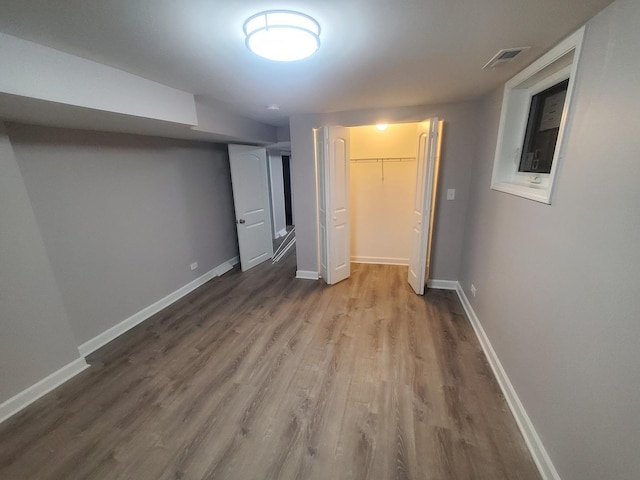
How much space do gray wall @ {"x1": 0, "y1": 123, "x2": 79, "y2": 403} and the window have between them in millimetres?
3347

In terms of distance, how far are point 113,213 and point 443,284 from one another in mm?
3924

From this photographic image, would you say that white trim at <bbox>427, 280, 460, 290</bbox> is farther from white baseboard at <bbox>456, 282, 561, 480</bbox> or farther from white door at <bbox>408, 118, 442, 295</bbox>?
white baseboard at <bbox>456, 282, 561, 480</bbox>

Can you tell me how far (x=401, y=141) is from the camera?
146 inches

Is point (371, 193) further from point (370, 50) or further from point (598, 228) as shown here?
point (598, 228)

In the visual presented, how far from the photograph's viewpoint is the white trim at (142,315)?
7.58ft

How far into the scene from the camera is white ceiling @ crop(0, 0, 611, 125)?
1.02m

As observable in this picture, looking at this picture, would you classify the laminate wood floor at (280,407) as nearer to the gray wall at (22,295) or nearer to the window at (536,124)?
the gray wall at (22,295)

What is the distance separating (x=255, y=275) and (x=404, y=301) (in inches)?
89.6

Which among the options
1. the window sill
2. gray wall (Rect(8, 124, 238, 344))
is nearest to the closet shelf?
the window sill

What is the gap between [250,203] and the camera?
411 cm

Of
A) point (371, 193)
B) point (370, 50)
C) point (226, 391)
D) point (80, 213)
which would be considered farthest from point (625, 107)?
point (80, 213)

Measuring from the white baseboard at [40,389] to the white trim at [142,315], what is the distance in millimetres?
184

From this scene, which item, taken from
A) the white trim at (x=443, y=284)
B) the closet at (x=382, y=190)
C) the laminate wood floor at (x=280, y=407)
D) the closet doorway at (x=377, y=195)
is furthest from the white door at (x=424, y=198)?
the closet at (x=382, y=190)

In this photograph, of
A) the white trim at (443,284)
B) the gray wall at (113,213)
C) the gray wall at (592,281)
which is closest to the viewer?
the gray wall at (592,281)
